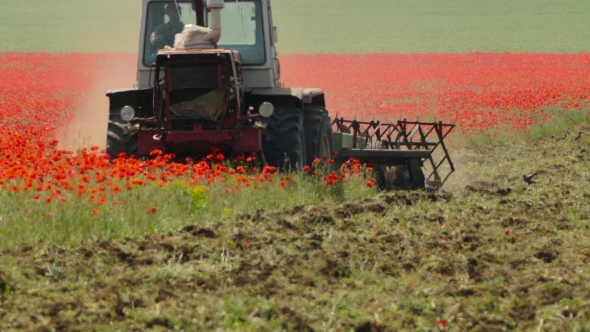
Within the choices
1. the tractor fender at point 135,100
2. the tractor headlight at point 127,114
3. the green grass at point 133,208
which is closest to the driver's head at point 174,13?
the tractor fender at point 135,100

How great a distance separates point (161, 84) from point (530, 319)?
534 centimetres

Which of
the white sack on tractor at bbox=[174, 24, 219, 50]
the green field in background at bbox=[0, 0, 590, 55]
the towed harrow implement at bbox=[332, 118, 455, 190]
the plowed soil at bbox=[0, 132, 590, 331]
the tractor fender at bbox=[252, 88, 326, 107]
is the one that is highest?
the green field in background at bbox=[0, 0, 590, 55]

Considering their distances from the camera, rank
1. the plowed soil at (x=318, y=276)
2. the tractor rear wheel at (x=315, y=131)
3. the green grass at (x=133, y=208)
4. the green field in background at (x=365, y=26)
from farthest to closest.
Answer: the green field in background at (x=365, y=26) < the tractor rear wheel at (x=315, y=131) < the green grass at (x=133, y=208) < the plowed soil at (x=318, y=276)

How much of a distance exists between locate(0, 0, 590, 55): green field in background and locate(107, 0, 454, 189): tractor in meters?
24.7

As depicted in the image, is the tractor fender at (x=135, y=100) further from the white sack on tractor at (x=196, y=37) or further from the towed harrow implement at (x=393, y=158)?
the towed harrow implement at (x=393, y=158)

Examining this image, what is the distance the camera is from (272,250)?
19.8ft

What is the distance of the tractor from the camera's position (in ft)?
30.2

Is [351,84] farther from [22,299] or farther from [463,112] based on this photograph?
[22,299]

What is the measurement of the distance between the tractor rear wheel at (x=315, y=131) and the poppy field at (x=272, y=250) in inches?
15.9

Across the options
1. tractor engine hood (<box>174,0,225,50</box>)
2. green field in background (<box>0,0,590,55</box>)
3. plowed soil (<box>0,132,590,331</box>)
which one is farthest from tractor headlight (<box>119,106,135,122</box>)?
green field in background (<box>0,0,590,55</box>)

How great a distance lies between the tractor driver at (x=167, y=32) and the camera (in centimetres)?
1027

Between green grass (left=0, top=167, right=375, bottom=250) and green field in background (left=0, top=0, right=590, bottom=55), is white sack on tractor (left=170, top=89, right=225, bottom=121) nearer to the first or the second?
green grass (left=0, top=167, right=375, bottom=250)

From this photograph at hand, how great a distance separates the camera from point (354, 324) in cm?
473

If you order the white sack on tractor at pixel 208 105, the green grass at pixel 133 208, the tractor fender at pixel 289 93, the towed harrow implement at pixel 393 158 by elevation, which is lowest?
the green grass at pixel 133 208
